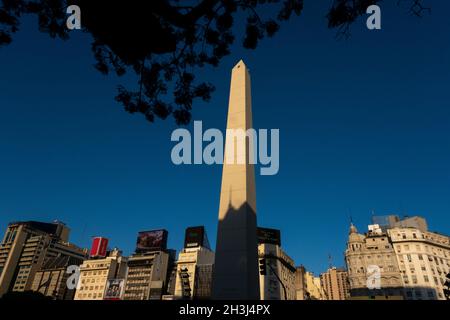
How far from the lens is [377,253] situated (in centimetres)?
7819

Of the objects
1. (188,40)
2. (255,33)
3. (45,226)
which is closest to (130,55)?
(188,40)

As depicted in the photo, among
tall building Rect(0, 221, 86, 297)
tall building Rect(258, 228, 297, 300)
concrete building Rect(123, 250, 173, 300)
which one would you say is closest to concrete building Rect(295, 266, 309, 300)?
tall building Rect(258, 228, 297, 300)

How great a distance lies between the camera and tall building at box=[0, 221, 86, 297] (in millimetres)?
132875

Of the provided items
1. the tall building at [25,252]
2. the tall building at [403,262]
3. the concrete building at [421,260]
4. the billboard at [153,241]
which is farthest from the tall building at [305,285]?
the tall building at [25,252]

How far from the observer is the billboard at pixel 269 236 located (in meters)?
88.1

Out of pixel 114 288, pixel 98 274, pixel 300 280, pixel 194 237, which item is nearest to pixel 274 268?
pixel 194 237

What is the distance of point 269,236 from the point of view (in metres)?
89.1

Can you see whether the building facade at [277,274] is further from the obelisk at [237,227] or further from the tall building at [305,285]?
the obelisk at [237,227]

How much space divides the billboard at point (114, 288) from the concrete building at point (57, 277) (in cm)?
2869

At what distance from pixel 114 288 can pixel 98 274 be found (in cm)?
1258

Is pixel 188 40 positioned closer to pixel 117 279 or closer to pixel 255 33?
pixel 255 33

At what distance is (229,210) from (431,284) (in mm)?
79200

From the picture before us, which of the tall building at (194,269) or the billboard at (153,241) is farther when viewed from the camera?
the billboard at (153,241)

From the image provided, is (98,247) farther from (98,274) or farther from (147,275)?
(147,275)
